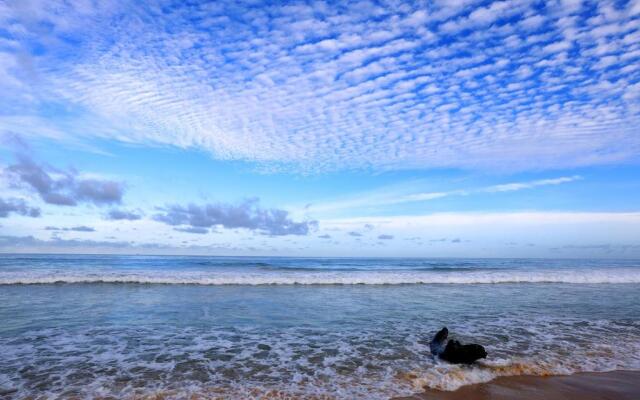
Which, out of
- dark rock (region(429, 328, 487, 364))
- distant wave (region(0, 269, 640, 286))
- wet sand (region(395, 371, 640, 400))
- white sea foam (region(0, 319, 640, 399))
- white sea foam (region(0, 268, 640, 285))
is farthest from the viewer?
white sea foam (region(0, 268, 640, 285))

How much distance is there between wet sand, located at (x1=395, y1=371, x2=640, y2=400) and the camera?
232 inches

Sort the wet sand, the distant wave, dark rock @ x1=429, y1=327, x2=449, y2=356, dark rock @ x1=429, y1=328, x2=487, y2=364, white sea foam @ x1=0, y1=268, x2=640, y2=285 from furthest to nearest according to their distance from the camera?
white sea foam @ x1=0, y1=268, x2=640, y2=285
the distant wave
dark rock @ x1=429, y1=327, x2=449, y2=356
dark rock @ x1=429, y1=328, x2=487, y2=364
the wet sand

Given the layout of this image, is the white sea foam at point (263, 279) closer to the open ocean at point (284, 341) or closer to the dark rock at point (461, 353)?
the open ocean at point (284, 341)

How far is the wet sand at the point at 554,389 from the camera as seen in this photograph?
5.89m

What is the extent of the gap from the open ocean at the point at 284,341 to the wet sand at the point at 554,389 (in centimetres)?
30

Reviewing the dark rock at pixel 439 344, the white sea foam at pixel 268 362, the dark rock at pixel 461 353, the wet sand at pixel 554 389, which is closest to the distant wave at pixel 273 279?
the white sea foam at pixel 268 362

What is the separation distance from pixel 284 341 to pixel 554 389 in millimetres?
5708

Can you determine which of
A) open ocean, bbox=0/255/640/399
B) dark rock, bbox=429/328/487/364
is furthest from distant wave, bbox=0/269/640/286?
dark rock, bbox=429/328/487/364

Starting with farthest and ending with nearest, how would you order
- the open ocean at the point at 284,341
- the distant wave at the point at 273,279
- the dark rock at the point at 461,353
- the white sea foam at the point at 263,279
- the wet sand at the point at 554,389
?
the white sea foam at the point at 263,279 → the distant wave at the point at 273,279 → the dark rock at the point at 461,353 → the open ocean at the point at 284,341 → the wet sand at the point at 554,389

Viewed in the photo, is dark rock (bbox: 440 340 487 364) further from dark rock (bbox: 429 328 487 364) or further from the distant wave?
the distant wave

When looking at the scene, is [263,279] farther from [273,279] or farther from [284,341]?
[284,341]

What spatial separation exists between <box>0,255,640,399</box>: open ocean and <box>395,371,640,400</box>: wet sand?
298mm

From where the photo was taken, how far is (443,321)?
11641 millimetres

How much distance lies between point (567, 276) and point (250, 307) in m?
26.2
